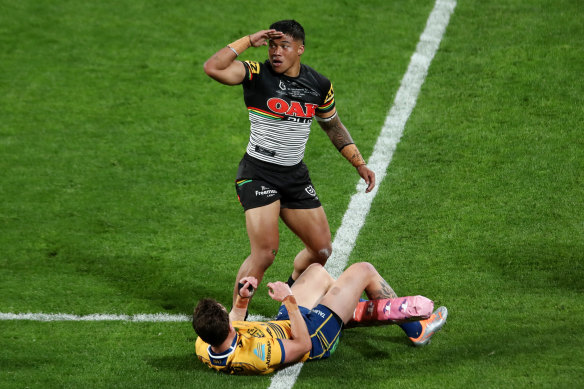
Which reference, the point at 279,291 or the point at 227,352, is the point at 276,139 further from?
the point at 227,352

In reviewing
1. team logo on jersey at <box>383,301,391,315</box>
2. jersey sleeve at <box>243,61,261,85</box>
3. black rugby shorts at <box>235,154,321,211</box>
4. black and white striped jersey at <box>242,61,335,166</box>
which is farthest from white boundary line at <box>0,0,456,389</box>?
jersey sleeve at <box>243,61,261,85</box>

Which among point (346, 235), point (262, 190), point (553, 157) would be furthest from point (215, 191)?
point (553, 157)

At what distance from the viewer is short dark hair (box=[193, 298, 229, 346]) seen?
241 inches

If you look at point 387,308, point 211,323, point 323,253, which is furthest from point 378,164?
point 211,323

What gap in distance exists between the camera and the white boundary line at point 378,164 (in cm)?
778

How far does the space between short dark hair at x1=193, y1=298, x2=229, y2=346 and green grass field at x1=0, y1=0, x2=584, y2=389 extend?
1.31 feet

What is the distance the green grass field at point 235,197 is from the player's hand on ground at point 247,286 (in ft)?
2.20

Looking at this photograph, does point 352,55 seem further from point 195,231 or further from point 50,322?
point 50,322

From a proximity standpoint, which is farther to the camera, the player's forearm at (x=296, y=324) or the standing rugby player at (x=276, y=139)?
the standing rugby player at (x=276, y=139)

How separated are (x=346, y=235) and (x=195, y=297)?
69.8 inches

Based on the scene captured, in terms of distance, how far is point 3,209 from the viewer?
9773mm

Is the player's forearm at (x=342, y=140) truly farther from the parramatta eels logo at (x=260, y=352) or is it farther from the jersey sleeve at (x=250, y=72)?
the parramatta eels logo at (x=260, y=352)

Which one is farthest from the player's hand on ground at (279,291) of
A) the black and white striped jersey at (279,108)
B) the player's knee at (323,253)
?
the black and white striped jersey at (279,108)

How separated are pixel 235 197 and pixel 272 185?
260 centimetres
